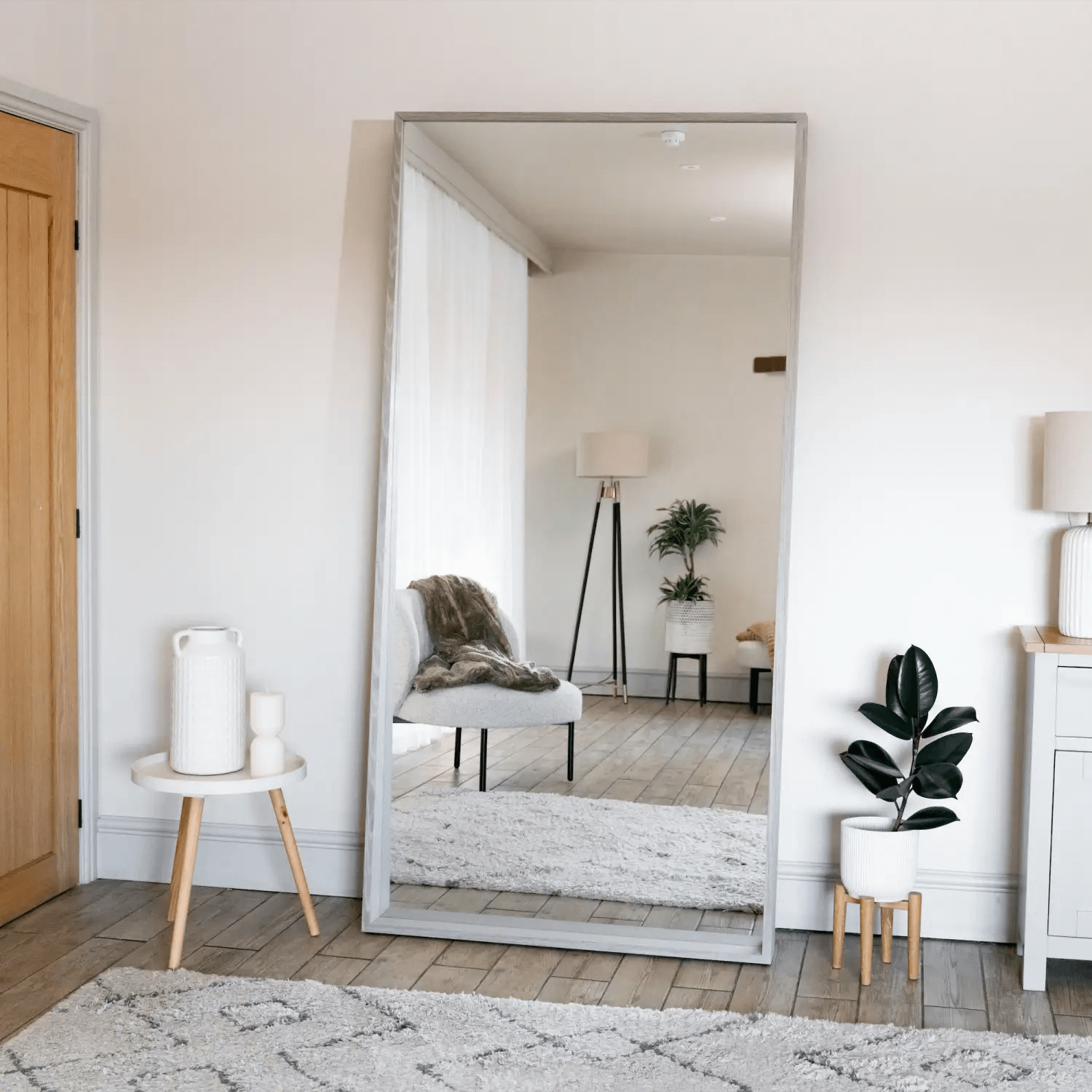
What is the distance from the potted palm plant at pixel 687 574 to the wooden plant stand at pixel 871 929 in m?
0.74

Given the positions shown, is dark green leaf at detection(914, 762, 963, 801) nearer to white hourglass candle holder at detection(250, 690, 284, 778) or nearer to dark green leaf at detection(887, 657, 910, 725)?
dark green leaf at detection(887, 657, 910, 725)

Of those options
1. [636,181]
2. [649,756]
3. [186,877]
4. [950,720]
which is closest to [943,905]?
[950,720]

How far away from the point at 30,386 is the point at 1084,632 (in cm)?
→ 289

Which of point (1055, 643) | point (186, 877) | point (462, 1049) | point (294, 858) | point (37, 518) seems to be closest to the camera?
point (462, 1049)

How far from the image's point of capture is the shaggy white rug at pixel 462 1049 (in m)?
2.56

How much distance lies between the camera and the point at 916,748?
325cm

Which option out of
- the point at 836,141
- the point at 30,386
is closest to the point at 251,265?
the point at 30,386

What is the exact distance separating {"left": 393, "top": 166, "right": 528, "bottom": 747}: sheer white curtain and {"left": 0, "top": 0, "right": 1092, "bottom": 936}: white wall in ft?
0.53

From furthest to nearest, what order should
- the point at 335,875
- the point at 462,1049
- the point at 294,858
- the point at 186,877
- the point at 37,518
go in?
the point at 335,875 < the point at 37,518 < the point at 294,858 < the point at 186,877 < the point at 462,1049

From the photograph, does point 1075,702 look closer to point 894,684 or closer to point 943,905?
point 894,684

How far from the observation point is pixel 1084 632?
3.12m

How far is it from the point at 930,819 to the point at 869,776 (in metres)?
0.18

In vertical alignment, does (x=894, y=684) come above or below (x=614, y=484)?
below

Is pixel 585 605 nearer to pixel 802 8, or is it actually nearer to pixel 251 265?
pixel 251 265
